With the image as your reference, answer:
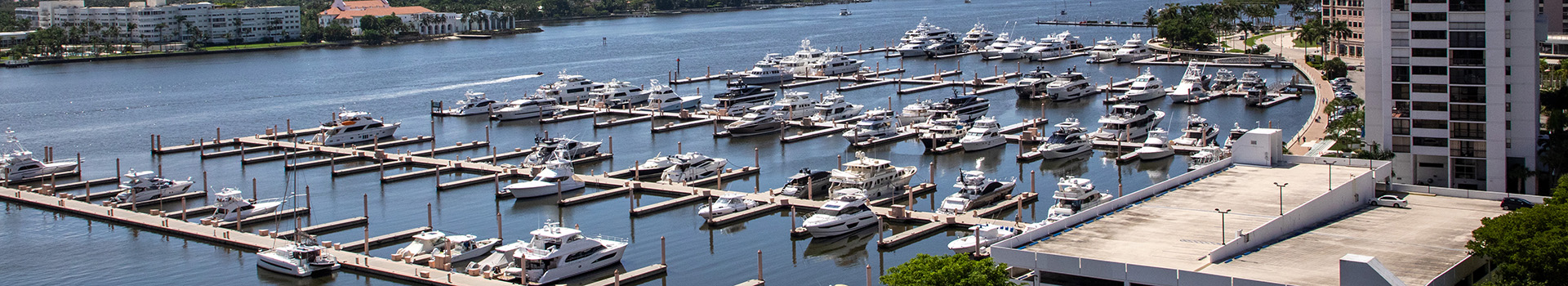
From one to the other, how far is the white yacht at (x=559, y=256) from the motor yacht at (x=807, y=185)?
489 inches

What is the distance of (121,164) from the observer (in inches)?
3068

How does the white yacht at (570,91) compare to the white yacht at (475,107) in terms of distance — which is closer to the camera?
the white yacht at (475,107)

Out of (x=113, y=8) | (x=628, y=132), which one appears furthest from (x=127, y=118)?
(x=113, y=8)

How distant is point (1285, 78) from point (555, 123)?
164ft

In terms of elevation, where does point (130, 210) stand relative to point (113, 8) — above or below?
below

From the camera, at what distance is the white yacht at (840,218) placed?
53438 millimetres

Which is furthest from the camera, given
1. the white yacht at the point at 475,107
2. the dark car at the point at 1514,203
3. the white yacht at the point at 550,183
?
the white yacht at the point at 475,107

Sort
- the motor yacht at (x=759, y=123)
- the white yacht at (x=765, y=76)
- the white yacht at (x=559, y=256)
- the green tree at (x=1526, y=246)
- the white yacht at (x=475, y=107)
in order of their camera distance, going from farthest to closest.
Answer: the white yacht at (x=765, y=76) → the white yacht at (x=475, y=107) → the motor yacht at (x=759, y=123) → the white yacht at (x=559, y=256) → the green tree at (x=1526, y=246)

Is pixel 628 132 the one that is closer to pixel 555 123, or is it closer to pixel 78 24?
pixel 555 123

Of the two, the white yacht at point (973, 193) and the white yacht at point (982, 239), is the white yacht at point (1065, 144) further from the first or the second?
the white yacht at point (982, 239)

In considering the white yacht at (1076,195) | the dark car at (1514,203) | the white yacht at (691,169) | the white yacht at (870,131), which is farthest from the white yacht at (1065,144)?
the dark car at (1514,203)

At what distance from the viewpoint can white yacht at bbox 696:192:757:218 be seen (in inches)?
2251

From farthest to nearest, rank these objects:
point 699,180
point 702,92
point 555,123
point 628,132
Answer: point 702,92 → point 555,123 → point 628,132 → point 699,180

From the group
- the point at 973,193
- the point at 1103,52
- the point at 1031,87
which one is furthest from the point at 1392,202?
the point at 1103,52
